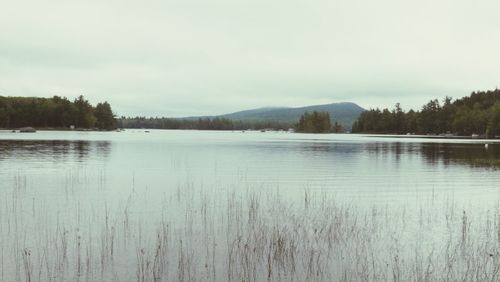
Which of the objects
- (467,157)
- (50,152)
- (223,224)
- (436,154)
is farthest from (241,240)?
(436,154)

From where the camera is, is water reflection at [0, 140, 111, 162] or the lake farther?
water reflection at [0, 140, 111, 162]

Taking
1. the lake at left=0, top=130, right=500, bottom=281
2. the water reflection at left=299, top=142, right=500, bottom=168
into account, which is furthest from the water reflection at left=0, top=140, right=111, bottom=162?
the water reflection at left=299, top=142, right=500, bottom=168

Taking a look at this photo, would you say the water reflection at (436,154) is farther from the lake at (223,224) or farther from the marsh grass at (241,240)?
the marsh grass at (241,240)

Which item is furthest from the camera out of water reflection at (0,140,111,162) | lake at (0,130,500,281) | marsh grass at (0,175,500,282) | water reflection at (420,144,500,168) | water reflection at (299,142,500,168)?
water reflection at (299,142,500,168)

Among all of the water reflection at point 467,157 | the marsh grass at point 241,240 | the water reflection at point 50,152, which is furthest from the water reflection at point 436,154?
the marsh grass at point 241,240

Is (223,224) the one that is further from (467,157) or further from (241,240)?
(467,157)

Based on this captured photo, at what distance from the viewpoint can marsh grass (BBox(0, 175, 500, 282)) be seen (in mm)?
16219

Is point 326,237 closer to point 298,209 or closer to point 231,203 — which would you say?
point 298,209

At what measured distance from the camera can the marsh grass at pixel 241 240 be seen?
16.2 metres

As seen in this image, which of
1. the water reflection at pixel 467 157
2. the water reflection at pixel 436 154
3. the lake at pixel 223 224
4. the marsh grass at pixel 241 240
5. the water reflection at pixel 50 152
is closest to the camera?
the marsh grass at pixel 241 240

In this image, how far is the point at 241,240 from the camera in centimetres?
2050

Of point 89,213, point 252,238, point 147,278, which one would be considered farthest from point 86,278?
point 89,213

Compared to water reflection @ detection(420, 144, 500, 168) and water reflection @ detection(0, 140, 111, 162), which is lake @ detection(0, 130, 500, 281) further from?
water reflection @ detection(420, 144, 500, 168)

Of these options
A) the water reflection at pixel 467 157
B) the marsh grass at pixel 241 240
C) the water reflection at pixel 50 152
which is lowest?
the water reflection at pixel 467 157
